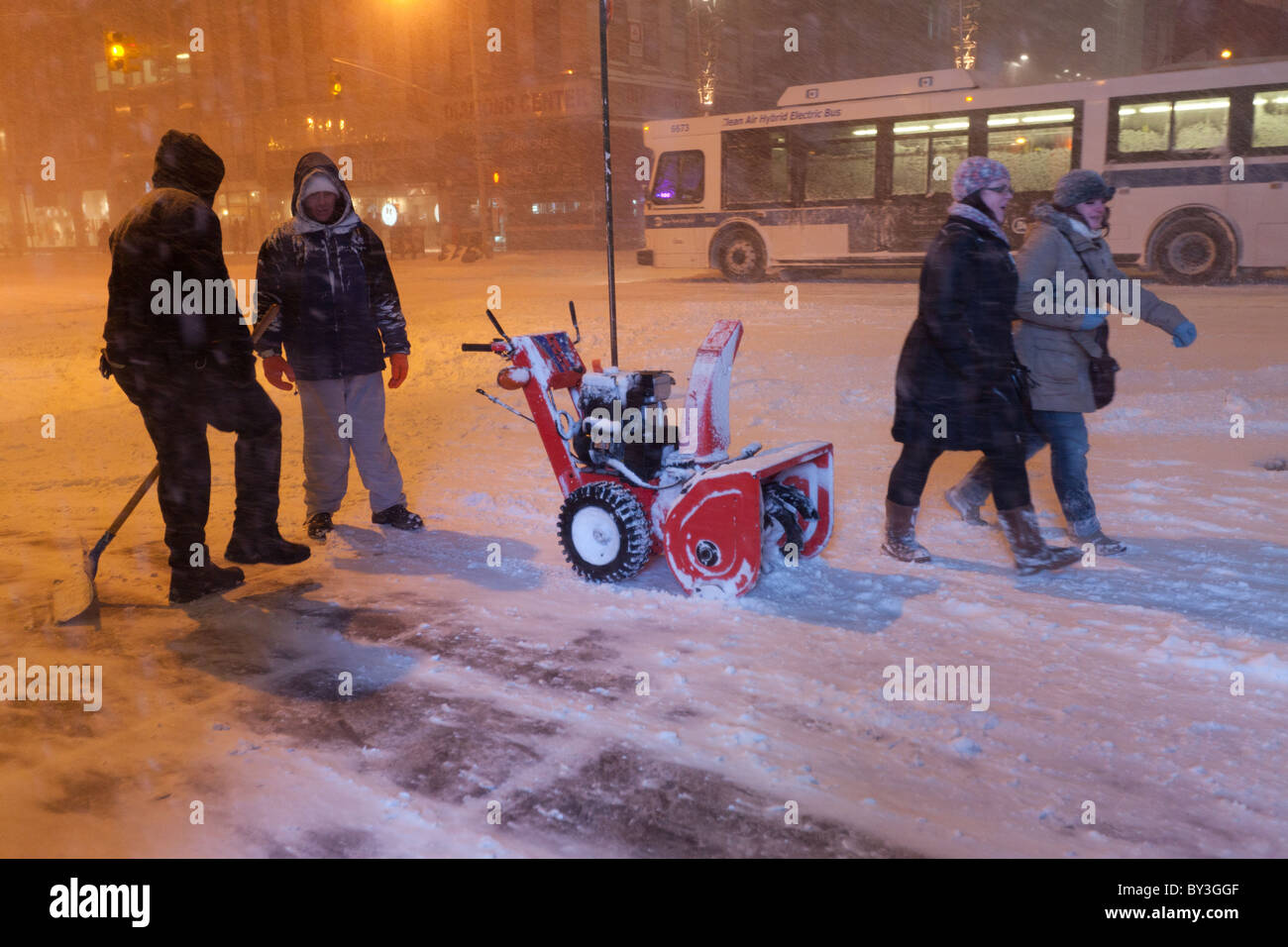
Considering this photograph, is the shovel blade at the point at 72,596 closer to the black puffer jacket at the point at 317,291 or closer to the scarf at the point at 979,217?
the black puffer jacket at the point at 317,291

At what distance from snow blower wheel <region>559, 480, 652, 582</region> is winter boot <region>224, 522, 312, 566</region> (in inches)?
57.2

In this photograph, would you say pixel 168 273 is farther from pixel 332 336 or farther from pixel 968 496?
pixel 968 496

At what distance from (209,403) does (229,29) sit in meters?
52.5

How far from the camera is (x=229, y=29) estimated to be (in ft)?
159

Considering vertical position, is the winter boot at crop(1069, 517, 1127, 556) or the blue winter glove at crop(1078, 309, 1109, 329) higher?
the blue winter glove at crop(1078, 309, 1109, 329)

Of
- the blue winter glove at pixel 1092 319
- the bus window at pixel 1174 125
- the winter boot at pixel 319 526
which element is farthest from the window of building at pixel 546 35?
the blue winter glove at pixel 1092 319

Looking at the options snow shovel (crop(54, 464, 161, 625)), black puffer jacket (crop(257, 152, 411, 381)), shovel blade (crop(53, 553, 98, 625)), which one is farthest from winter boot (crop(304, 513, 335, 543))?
shovel blade (crop(53, 553, 98, 625))

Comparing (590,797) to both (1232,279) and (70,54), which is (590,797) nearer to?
(1232,279)

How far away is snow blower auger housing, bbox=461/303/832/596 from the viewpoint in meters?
4.12

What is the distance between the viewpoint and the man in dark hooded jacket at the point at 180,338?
14.1 ft

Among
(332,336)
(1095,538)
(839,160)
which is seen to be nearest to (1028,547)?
(1095,538)

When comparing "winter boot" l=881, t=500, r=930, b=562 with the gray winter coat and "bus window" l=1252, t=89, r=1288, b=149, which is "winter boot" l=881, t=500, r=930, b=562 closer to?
the gray winter coat

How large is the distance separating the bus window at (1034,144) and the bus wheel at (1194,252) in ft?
6.82

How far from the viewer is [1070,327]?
172 inches
